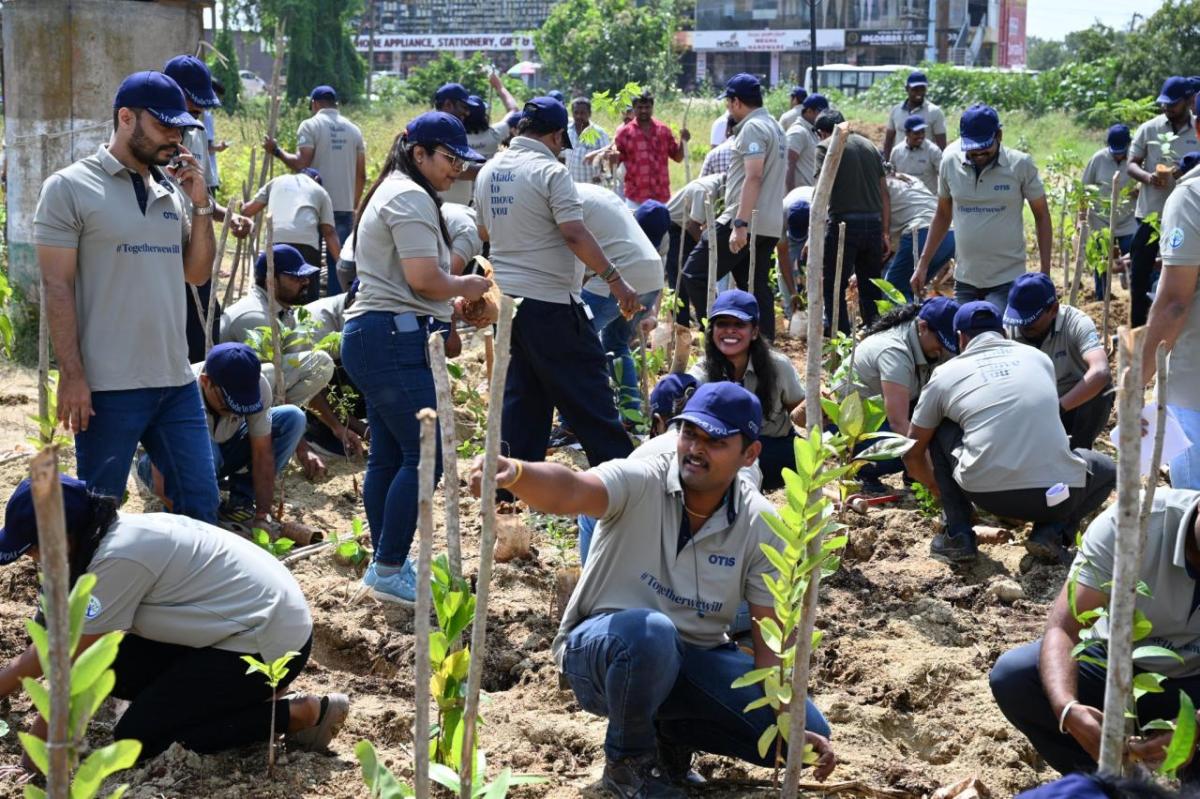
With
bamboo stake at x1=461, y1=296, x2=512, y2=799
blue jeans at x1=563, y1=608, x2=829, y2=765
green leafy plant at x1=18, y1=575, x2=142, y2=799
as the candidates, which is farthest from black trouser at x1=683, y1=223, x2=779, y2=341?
green leafy plant at x1=18, y1=575, x2=142, y2=799

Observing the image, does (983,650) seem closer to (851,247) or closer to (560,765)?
(560,765)

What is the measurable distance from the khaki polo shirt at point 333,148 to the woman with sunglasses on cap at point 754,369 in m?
4.30

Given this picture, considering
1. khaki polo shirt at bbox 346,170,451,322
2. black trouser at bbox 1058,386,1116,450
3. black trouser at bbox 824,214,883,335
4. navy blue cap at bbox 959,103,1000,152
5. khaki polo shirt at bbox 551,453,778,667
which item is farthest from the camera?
black trouser at bbox 824,214,883,335

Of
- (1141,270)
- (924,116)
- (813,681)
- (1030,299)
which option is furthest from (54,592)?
(924,116)

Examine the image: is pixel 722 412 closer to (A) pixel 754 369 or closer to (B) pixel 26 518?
(B) pixel 26 518

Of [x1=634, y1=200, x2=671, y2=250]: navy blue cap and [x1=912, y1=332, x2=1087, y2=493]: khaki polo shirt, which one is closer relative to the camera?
[x1=912, y1=332, x2=1087, y2=493]: khaki polo shirt

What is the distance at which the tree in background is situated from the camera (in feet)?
125

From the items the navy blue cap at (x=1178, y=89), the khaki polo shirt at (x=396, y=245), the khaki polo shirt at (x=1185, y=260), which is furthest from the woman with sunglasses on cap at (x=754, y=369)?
the navy blue cap at (x=1178, y=89)

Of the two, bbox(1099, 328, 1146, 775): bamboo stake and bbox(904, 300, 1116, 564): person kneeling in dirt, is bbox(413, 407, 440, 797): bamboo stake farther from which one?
bbox(904, 300, 1116, 564): person kneeling in dirt

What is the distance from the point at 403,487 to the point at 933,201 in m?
5.94

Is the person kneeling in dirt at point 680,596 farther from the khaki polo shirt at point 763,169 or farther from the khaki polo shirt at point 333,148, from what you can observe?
the khaki polo shirt at point 333,148

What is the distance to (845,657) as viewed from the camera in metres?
4.39

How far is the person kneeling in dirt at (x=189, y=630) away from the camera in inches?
A: 128

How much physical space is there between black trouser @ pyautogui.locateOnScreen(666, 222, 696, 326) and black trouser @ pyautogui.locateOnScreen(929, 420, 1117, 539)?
11.1 ft
